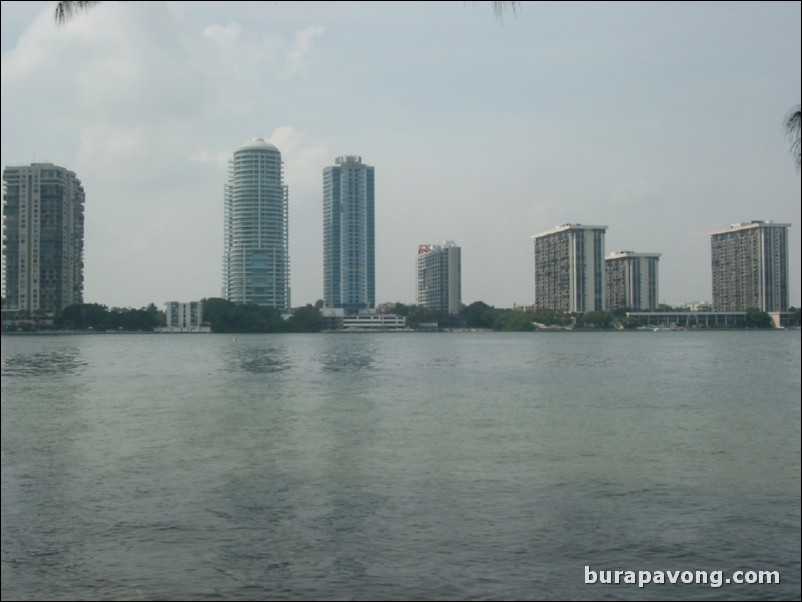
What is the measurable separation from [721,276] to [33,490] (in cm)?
12611

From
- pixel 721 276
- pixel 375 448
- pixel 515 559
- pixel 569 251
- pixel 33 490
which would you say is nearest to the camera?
pixel 515 559

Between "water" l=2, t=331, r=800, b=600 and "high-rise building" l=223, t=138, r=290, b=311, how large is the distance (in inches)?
5400

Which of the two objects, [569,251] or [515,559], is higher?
[569,251]

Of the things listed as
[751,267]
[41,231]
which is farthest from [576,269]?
[41,231]

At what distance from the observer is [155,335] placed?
17800cm

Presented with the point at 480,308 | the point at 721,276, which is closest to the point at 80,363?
the point at 721,276

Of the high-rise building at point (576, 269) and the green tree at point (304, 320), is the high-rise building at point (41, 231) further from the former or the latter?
the high-rise building at point (576, 269)

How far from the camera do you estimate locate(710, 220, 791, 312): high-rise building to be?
110812mm

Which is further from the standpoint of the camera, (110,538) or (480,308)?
(480,308)

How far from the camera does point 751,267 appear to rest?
119062mm

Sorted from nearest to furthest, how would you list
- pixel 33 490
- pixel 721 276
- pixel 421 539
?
1. pixel 421 539
2. pixel 33 490
3. pixel 721 276

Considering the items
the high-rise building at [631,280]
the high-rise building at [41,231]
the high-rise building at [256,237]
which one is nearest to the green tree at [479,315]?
the high-rise building at [631,280]

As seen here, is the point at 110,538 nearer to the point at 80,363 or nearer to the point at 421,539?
the point at 421,539

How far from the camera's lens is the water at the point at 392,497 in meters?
12.3
